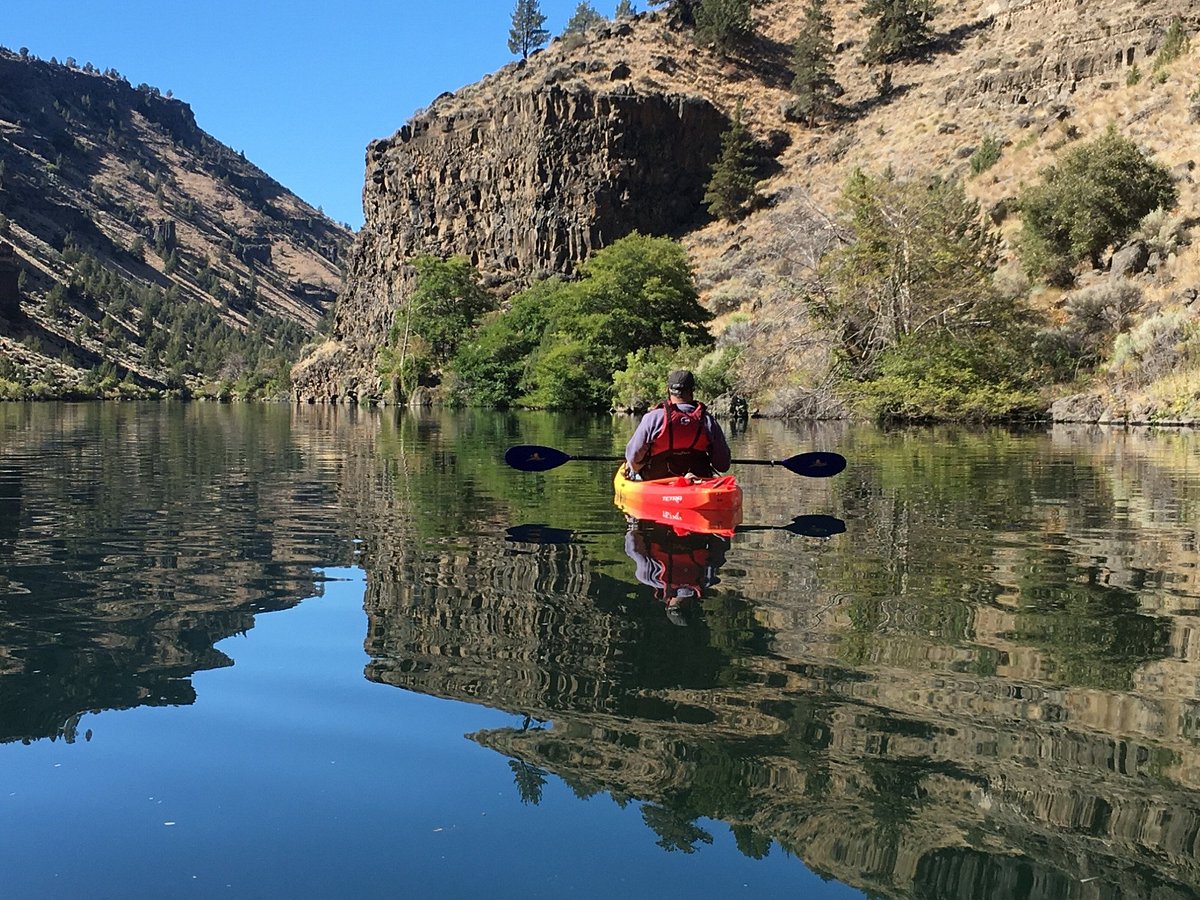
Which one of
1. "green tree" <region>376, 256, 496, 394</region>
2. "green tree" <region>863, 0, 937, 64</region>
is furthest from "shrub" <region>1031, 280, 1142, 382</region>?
"green tree" <region>863, 0, 937, 64</region>

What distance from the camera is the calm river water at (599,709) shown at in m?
3.84

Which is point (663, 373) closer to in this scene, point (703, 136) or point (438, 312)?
point (438, 312)

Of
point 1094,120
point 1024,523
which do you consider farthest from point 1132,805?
point 1094,120

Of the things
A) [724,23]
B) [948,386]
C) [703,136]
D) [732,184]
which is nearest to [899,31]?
[724,23]

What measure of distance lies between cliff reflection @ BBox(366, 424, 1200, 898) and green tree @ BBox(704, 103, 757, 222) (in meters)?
62.0

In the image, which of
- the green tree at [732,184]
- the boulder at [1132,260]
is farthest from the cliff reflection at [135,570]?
the green tree at [732,184]

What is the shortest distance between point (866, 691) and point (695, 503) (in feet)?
17.9

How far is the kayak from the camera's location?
1092 centimetres

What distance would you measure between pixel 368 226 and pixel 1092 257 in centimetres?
5960

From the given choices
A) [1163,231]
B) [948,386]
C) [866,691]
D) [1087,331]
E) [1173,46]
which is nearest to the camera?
[866,691]

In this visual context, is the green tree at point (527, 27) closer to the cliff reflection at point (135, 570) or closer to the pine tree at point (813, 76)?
the pine tree at point (813, 76)

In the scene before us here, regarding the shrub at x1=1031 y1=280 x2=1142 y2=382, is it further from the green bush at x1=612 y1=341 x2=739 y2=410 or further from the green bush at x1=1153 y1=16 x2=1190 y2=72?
the green bush at x1=1153 y1=16 x2=1190 y2=72

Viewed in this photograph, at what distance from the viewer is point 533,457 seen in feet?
45.1

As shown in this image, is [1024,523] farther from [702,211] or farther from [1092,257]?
[702,211]
